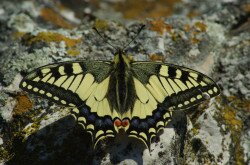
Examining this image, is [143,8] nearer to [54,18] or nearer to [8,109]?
[54,18]

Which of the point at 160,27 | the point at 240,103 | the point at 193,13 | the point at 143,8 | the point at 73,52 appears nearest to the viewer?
the point at 240,103

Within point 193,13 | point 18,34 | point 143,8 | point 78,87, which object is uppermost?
point 143,8

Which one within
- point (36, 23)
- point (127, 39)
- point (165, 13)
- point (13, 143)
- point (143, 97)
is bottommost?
point (13, 143)

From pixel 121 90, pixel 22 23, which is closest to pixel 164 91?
pixel 121 90

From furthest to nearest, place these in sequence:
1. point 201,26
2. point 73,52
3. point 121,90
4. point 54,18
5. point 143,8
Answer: point 143,8
point 54,18
point 201,26
point 73,52
point 121,90

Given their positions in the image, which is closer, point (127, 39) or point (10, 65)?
point (10, 65)

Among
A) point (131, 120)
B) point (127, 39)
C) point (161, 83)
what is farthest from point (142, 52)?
point (131, 120)

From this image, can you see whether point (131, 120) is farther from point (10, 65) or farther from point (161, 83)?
point (10, 65)
